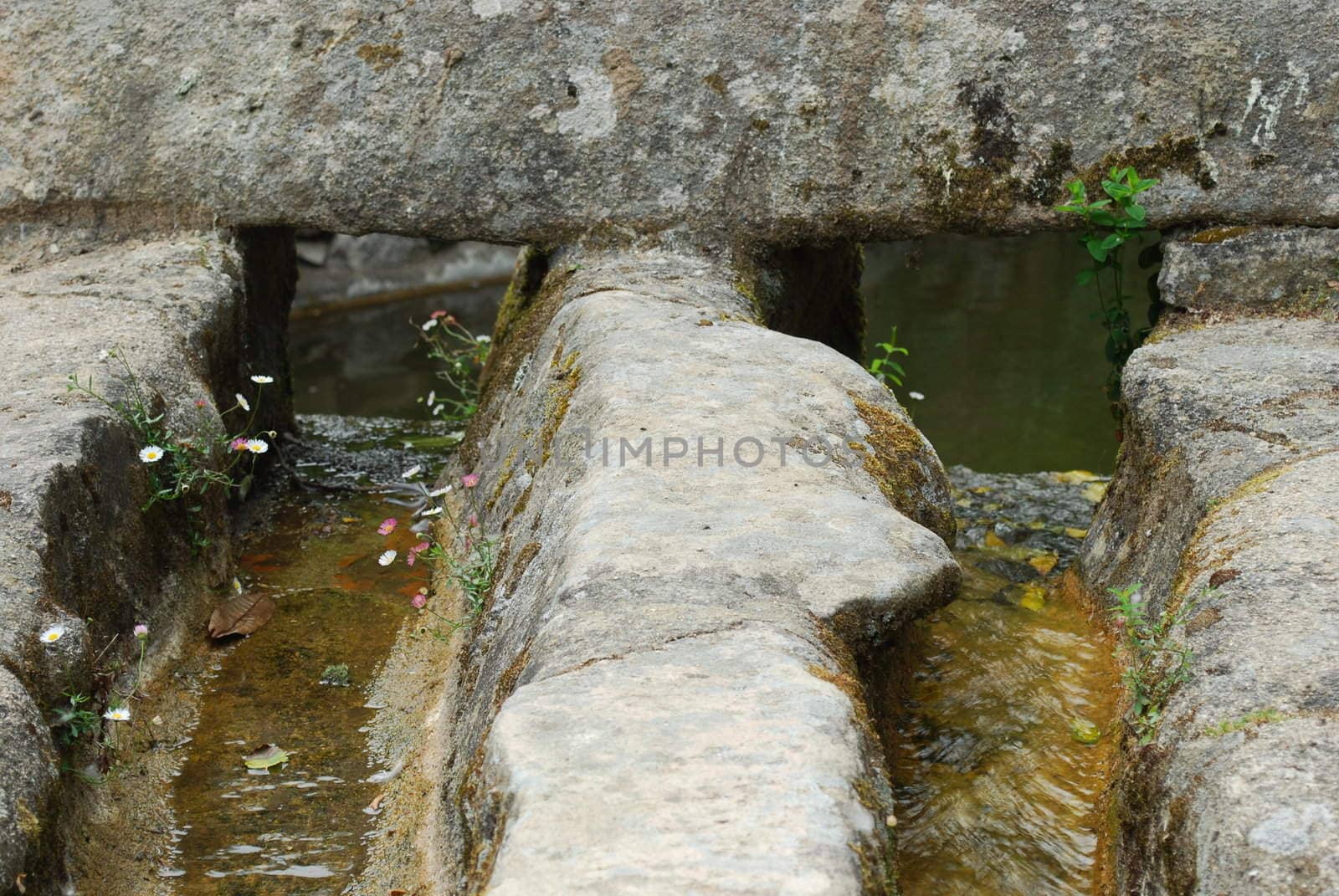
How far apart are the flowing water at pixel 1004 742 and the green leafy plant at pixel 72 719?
4.81 ft

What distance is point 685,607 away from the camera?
204 cm

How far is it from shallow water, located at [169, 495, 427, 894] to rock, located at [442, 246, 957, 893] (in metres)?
0.30

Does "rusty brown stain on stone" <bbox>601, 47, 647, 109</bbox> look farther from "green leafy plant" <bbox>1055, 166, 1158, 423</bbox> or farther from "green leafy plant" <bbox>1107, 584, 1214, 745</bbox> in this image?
"green leafy plant" <bbox>1107, 584, 1214, 745</bbox>

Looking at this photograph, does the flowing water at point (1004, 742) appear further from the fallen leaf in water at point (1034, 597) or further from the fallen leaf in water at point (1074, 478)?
the fallen leaf in water at point (1074, 478)

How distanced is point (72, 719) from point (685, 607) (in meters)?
1.20

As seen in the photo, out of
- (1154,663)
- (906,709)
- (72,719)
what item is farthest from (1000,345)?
(72,719)

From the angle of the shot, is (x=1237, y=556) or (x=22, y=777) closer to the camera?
(x=22, y=777)

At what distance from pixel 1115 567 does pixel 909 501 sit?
26.0 inches

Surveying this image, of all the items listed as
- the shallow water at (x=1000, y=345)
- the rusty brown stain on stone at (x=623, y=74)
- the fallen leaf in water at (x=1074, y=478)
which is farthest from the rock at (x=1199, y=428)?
the rusty brown stain on stone at (x=623, y=74)

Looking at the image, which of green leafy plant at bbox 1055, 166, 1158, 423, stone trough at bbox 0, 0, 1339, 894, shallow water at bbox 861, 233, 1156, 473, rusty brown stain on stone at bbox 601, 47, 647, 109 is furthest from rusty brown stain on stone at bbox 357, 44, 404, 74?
green leafy plant at bbox 1055, 166, 1158, 423

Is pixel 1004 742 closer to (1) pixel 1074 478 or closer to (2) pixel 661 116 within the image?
(2) pixel 661 116

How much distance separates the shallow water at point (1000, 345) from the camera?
5.84 meters

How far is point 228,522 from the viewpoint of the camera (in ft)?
11.7

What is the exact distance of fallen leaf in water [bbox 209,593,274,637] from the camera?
10.4ft
